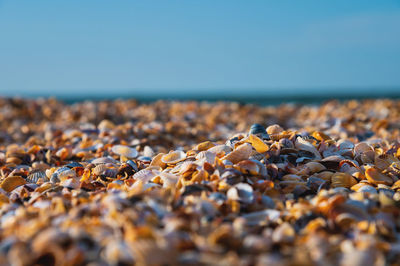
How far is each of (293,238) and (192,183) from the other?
566mm

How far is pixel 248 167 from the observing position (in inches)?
72.3

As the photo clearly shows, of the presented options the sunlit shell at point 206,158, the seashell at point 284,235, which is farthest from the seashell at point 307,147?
the seashell at point 284,235

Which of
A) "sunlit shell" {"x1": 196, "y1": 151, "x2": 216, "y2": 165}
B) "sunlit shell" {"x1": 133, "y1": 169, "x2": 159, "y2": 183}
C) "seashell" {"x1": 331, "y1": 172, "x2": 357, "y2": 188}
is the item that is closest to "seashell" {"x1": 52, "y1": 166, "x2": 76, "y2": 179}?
"sunlit shell" {"x1": 133, "y1": 169, "x2": 159, "y2": 183}

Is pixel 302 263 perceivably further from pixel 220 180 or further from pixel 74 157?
pixel 74 157

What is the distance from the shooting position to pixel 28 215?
146 centimetres

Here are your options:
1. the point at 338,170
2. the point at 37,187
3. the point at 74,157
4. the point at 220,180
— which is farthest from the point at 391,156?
the point at 74,157

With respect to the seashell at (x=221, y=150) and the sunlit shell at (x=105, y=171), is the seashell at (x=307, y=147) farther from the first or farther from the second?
the sunlit shell at (x=105, y=171)

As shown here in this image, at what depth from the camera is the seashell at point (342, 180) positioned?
1.93 metres

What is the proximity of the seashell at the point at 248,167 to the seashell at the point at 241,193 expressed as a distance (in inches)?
5.5

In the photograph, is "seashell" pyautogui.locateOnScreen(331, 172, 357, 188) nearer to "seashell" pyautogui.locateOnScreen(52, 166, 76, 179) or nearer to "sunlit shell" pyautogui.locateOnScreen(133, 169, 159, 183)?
"sunlit shell" pyautogui.locateOnScreen(133, 169, 159, 183)

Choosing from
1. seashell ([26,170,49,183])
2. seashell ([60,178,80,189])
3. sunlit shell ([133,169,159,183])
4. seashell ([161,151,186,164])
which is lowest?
seashell ([26,170,49,183])

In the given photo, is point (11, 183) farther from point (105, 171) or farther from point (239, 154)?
point (239, 154)

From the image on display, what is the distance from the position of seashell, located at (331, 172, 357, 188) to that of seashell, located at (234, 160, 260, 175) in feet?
1.42

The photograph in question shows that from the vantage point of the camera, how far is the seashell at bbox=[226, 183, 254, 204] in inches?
63.5
